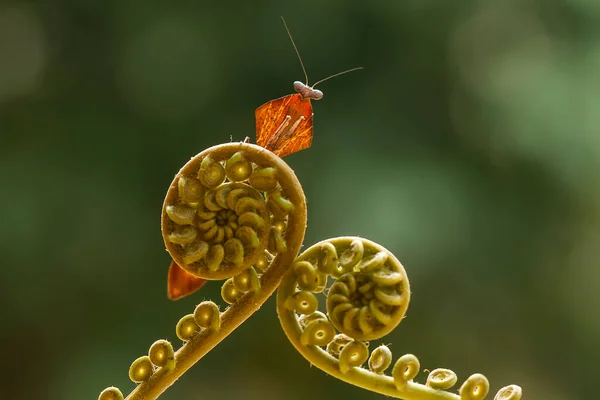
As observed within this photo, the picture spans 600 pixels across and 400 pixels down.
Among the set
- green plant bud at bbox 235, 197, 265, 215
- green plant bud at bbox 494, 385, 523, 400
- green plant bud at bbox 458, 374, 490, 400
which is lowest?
green plant bud at bbox 494, 385, 523, 400

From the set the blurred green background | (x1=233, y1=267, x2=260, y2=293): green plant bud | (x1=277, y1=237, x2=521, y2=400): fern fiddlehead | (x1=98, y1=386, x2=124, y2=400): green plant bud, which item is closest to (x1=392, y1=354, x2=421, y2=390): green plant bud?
(x1=277, y1=237, x2=521, y2=400): fern fiddlehead

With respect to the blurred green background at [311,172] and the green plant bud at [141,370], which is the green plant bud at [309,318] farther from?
the blurred green background at [311,172]

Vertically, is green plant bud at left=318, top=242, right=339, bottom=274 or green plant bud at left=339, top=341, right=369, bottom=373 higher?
green plant bud at left=318, top=242, right=339, bottom=274

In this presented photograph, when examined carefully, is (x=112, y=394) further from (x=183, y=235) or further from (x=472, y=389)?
(x=472, y=389)

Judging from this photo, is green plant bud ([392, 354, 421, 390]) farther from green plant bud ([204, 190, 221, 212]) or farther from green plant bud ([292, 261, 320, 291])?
green plant bud ([204, 190, 221, 212])

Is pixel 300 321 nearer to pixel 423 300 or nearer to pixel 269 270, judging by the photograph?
pixel 269 270

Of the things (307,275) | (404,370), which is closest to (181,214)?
(307,275)

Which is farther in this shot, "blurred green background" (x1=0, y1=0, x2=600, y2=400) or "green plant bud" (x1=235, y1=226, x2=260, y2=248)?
"blurred green background" (x1=0, y1=0, x2=600, y2=400)

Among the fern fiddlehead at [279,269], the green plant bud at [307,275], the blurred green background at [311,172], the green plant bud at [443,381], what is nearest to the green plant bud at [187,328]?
the fern fiddlehead at [279,269]
